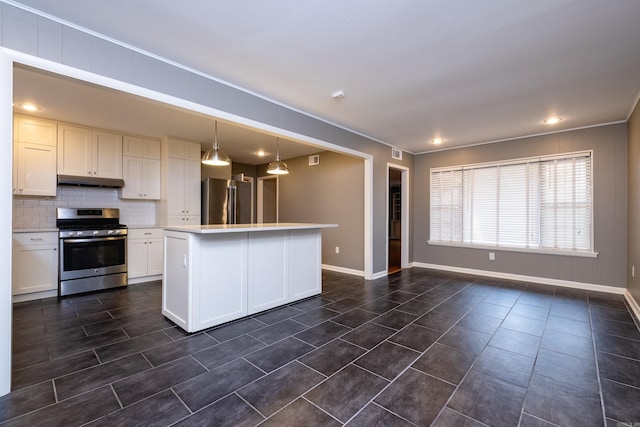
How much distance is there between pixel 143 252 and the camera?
15.0 ft

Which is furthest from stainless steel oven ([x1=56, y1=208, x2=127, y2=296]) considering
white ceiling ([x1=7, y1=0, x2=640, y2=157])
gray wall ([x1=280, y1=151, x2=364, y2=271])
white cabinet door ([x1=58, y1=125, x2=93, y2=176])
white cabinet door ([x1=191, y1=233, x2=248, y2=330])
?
gray wall ([x1=280, y1=151, x2=364, y2=271])

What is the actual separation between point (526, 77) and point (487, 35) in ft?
3.21

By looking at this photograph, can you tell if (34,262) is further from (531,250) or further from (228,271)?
(531,250)

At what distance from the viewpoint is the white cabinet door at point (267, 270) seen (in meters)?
3.19

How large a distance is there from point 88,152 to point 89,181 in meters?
0.44

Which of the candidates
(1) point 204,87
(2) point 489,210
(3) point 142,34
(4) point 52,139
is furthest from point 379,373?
(4) point 52,139

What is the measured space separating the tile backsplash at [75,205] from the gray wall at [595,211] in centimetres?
591

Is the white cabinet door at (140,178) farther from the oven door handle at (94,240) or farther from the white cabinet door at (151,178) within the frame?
the oven door handle at (94,240)

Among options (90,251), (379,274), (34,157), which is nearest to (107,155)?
(34,157)

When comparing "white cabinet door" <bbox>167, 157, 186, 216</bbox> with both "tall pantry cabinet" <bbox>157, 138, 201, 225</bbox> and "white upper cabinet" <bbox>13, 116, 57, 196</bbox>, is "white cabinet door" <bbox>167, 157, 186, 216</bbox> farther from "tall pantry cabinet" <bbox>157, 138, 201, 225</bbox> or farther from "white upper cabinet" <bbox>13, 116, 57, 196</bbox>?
"white upper cabinet" <bbox>13, 116, 57, 196</bbox>

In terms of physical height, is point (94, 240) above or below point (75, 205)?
below

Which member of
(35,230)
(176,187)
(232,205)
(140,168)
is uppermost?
(140,168)

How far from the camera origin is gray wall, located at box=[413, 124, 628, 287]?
398 cm

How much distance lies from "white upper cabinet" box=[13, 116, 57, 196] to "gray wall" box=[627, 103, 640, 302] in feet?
24.2
